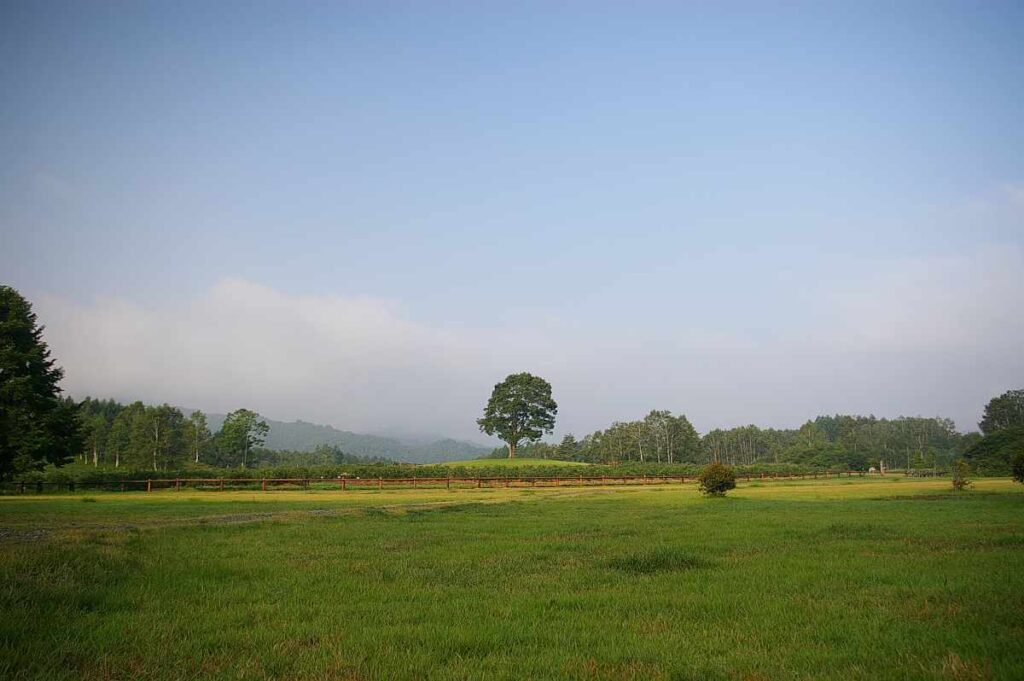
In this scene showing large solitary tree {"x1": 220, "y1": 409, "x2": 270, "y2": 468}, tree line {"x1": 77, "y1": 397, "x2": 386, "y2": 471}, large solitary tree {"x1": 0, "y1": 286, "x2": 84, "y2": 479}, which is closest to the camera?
large solitary tree {"x1": 0, "y1": 286, "x2": 84, "y2": 479}

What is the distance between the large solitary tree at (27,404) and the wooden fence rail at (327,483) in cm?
333

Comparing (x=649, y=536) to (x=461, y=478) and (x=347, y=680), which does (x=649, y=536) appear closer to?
(x=347, y=680)

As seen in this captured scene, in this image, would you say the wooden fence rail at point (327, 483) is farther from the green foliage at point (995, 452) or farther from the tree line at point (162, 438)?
the tree line at point (162, 438)

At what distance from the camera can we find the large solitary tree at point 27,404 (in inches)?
1868

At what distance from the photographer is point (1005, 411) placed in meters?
146

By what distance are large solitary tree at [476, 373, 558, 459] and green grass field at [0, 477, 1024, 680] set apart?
113m

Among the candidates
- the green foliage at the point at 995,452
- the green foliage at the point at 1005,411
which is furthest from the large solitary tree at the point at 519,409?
the green foliage at the point at 1005,411

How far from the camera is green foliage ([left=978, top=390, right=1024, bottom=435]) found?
474 feet

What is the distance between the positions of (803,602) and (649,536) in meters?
8.95

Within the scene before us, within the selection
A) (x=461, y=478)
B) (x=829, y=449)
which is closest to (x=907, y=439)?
(x=829, y=449)

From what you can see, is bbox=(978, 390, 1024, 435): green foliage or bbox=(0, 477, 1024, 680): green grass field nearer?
bbox=(0, 477, 1024, 680): green grass field

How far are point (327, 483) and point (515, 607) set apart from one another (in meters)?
61.9

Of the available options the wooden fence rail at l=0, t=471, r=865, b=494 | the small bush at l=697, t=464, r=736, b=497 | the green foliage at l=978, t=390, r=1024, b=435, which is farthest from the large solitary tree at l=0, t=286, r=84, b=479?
the green foliage at l=978, t=390, r=1024, b=435

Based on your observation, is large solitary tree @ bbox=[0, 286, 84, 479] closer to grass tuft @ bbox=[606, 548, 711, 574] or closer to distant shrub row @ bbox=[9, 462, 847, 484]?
distant shrub row @ bbox=[9, 462, 847, 484]
